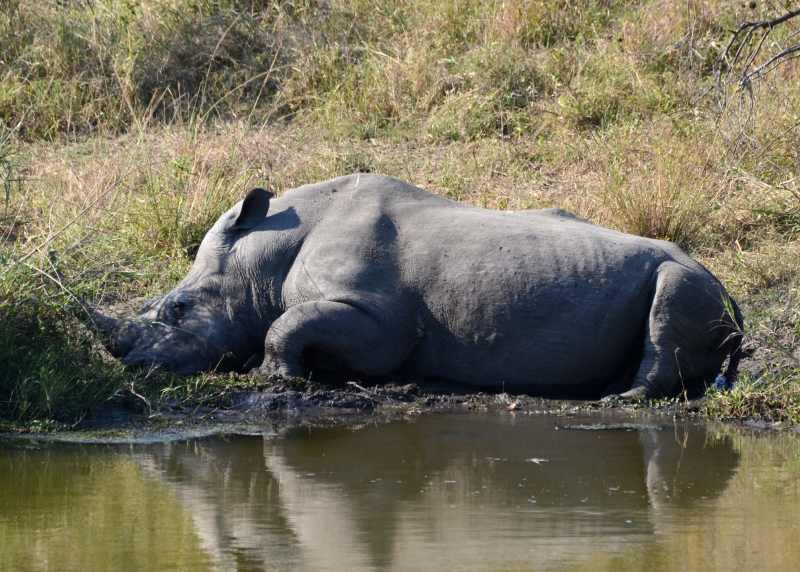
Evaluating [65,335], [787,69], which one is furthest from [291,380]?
[787,69]

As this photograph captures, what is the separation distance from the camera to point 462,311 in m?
8.31

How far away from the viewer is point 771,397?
25.2 feet

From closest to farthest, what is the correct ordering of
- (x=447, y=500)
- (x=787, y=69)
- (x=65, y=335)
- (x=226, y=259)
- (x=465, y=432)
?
(x=447, y=500) → (x=465, y=432) → (x=65, y=335) → (x=226, y=259) → (x=787, y=69)

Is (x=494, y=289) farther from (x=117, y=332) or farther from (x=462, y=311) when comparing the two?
(x=117, y=332)

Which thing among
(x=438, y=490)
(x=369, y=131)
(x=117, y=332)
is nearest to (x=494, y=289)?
(x=117, y=332)

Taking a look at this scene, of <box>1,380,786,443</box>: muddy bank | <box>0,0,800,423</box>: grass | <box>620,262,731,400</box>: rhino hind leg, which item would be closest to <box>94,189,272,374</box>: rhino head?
<box>0,0,800,423</box>: grass

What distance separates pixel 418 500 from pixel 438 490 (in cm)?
19

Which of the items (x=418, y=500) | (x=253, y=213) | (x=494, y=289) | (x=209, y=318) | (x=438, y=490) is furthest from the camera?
(x=253, y=213)

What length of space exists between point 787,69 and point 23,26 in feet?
22.7

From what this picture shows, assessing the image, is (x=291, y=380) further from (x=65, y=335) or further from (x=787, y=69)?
(x=787, y=69)

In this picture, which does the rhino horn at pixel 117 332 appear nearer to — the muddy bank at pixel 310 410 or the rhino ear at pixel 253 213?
the muddy bank at pixel 310 410

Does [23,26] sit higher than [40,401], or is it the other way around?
[23,26]

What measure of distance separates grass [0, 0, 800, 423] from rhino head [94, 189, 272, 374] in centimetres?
30

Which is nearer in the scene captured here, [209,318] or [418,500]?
[418,500]
